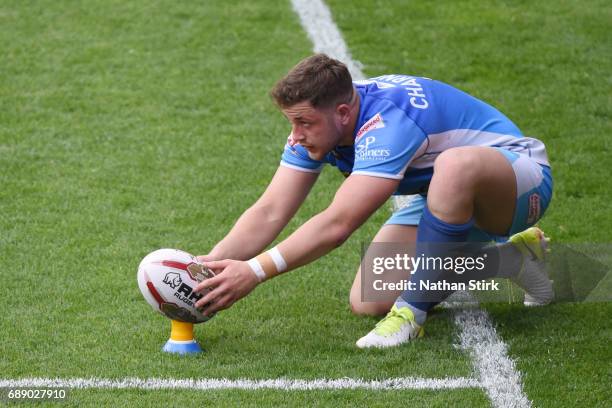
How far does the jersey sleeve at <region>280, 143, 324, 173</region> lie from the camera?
4.91 metres

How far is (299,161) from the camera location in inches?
195

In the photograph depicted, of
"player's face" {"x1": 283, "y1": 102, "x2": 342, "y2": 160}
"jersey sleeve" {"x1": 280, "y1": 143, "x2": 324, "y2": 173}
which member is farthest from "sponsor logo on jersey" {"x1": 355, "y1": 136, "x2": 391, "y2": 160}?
"jersey sleeve" {"x1": 280, "y1": 143, "x2": 324, "y2": 173}

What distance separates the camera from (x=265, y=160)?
7215 millimetres

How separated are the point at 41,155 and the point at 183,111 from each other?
1.15 m

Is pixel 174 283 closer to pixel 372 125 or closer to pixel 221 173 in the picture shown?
pixel 372 125

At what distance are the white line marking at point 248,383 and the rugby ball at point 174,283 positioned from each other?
12.8 inches

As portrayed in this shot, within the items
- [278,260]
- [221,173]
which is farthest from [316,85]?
[221,173]

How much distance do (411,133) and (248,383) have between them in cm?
118

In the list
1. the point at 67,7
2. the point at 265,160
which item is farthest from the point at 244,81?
the point at 67,7

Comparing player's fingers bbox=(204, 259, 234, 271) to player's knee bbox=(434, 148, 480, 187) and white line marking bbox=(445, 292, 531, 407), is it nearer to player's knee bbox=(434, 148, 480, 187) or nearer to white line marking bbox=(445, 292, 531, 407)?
player's knee bbox=(434, 148, 480, 187)

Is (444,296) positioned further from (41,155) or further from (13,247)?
(41,155)

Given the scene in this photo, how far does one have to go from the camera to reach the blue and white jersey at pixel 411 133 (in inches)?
174

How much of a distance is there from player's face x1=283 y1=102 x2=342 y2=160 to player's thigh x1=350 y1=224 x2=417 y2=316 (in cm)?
88

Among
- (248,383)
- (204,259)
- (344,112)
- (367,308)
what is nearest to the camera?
(248,383)
